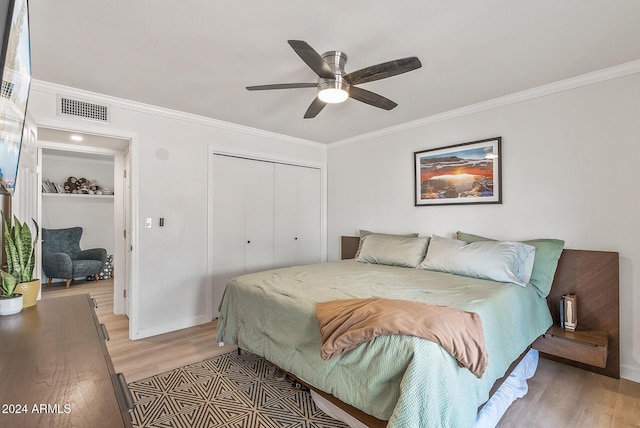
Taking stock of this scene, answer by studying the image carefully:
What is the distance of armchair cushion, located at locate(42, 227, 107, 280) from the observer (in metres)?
4.92

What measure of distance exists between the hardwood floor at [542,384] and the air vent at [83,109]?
7.07 ft

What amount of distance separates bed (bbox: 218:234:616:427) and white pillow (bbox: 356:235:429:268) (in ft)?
0.33

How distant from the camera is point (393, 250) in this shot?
328 cm

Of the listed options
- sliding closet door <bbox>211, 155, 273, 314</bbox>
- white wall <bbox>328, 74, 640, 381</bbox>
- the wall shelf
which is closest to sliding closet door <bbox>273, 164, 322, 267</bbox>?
sliding closet door <bbox>211, 155, 273, 314</bbox>

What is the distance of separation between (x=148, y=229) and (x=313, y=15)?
259 cm

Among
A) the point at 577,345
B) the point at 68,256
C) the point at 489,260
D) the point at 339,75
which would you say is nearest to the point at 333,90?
the point at 339,75

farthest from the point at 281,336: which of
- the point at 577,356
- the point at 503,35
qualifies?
the point at 503,35

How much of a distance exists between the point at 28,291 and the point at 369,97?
233 centimetres

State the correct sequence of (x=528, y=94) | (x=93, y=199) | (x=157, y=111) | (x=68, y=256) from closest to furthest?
(x=528, y=94)
(x=157, y=111)
(x=68, y=256)
(x=93, y=199)

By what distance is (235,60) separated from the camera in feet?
7.30

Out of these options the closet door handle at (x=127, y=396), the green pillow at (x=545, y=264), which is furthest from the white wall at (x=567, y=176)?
the closet door handle at (x=127, y=396)

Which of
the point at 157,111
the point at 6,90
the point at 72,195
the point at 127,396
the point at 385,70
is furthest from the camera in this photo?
the point at 72,195

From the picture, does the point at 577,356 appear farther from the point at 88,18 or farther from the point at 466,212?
the point at 88,18

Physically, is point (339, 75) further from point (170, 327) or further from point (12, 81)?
point (170, 327)
